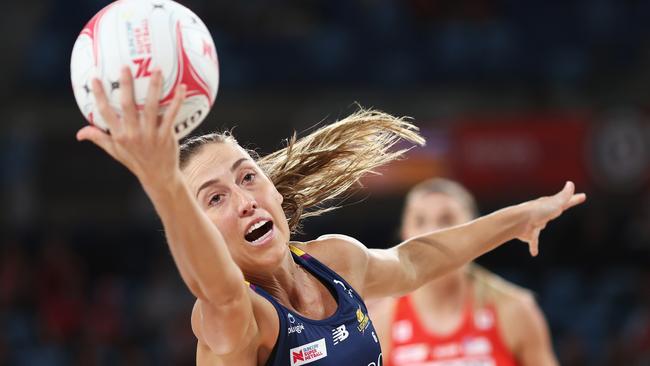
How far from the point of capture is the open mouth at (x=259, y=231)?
3.32 meters

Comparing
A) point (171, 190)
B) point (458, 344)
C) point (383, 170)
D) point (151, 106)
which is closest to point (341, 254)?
point (171, 190)

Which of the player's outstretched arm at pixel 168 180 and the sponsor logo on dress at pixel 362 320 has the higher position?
the player's outstretched arm at pixel 168 180

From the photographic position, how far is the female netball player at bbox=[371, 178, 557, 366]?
566cm

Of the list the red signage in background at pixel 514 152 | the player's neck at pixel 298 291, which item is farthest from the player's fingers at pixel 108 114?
the red signage in background at pixel 514 152

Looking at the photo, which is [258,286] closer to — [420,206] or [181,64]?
[181,64]

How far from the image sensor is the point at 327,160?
13.5 feet

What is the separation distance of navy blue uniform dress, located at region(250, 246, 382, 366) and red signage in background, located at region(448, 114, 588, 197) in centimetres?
735

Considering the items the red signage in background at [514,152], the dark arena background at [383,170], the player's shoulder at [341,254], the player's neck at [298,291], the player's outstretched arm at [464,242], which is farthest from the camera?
the red signage in background at [514,152]

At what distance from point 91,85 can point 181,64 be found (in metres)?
0.27

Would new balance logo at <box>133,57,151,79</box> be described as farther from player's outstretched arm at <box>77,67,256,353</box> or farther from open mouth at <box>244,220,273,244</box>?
open mouth at <box>244,220,273,244</box>

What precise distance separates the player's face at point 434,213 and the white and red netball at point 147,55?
3028mm

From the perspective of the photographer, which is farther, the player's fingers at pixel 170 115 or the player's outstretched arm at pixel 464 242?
the player's outstretched arm at pixel 464 242

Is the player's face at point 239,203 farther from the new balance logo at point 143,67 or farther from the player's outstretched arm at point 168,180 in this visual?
the new balance logo at point 143,67

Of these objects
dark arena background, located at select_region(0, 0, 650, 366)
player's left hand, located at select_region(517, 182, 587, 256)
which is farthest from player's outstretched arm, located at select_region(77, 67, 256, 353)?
dark arena background, located at select_region(0, 0, 650, 366)
